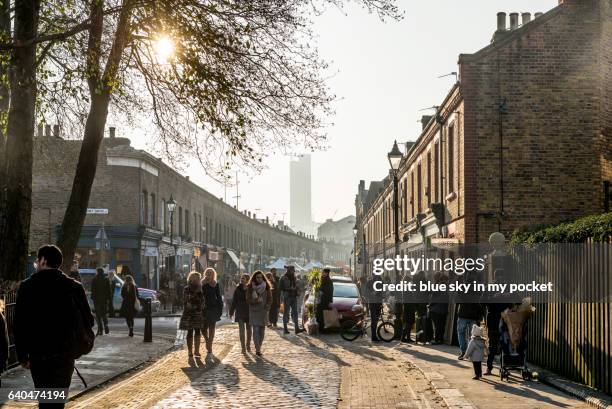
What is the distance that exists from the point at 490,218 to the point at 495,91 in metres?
3.28

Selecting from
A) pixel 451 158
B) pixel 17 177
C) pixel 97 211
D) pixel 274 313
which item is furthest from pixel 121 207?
pixel 17 177

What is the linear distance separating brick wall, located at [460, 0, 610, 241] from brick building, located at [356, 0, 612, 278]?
0.03 meters

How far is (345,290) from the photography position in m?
24.2

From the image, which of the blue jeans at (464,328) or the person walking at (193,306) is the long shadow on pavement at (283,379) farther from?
the blue jeans at (464,328)

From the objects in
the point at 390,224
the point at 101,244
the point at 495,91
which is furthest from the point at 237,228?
the point at 495,91

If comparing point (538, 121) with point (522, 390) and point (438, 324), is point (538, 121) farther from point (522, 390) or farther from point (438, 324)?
point (522, 390)

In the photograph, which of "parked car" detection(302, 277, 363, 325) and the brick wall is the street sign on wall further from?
the brick wall

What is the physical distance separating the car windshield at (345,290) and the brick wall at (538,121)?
419 cm

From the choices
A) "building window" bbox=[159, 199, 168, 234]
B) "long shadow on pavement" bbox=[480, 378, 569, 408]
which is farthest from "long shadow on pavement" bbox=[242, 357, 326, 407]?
"building window" bbox=[159, 199, 168, 234]

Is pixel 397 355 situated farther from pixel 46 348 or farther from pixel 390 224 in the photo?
pixel 390 224

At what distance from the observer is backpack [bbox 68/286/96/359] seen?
7.20m

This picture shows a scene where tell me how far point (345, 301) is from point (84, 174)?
9995mm

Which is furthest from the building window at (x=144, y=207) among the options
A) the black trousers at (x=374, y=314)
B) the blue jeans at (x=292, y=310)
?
the black trousers at (x=374, y=314)

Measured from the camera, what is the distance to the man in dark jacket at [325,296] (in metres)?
21.1
